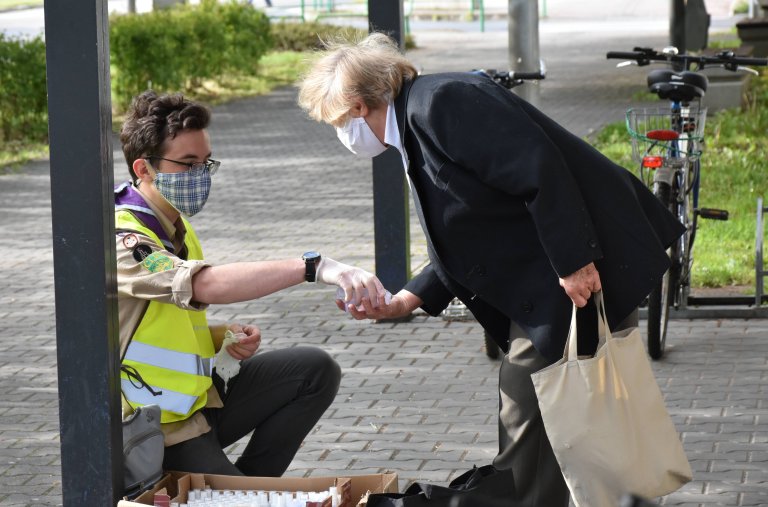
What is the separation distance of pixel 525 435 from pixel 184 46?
16.6m

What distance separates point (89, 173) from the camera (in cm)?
381

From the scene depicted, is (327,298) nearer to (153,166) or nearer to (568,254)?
(153,166)

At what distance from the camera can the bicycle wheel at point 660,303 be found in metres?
6.64

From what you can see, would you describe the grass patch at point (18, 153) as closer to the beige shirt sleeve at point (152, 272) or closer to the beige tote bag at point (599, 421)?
the beige shirt sleeve at point (152, 272)

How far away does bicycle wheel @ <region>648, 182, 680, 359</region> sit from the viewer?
21.8ft

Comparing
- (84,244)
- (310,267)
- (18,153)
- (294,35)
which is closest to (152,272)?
(84,244)

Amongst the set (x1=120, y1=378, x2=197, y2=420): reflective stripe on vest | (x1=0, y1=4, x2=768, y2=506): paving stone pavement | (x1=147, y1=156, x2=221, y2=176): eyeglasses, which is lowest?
(x1=0, y1=4, x2=768, y2=506): paving stone pavement

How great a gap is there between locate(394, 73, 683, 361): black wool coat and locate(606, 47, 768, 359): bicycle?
2.80 meters

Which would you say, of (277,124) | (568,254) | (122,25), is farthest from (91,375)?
(122,25)

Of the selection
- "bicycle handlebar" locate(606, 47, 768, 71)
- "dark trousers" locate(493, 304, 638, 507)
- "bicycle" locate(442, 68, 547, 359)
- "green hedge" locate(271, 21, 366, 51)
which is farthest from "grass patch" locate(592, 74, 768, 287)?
"green hedge" locate(271, 21, 366, 51)

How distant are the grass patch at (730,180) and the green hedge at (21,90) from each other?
21.8 ft

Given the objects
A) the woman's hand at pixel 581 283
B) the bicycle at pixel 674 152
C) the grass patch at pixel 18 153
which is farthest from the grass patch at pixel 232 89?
the woman's hand at pixel 581 283

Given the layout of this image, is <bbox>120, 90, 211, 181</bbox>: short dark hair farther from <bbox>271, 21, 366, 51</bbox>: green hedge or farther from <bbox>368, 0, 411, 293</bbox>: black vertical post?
<bbox>271, 21, 366, 51</bbox>: green hedge

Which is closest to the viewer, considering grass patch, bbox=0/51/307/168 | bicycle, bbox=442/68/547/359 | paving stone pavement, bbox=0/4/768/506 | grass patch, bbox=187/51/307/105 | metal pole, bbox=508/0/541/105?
paving stone pavement, bbox=0/4/768/506
